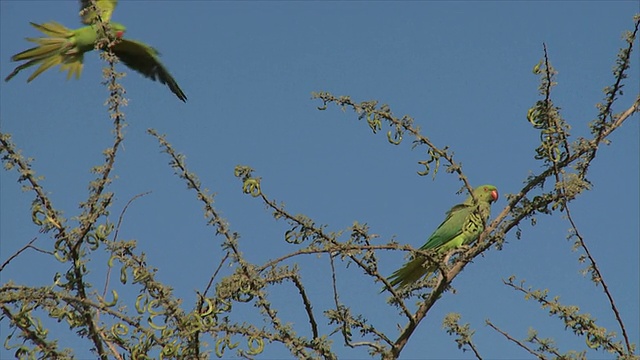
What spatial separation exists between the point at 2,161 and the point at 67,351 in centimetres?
64

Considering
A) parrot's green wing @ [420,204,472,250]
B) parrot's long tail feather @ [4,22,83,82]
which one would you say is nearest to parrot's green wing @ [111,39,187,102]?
parrot's long tail feather @ [4,22,83,82]

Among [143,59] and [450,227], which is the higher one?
[143,59]

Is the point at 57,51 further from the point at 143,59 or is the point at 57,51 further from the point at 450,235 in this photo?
the point at 450,235

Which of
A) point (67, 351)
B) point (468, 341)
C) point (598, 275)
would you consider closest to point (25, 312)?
point (67, 351)

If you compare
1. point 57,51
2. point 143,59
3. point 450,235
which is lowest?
point 450,235

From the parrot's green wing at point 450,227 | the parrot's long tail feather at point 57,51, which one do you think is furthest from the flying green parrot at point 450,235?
the parrot's long tail feather at point 57,51

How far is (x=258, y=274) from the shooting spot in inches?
120

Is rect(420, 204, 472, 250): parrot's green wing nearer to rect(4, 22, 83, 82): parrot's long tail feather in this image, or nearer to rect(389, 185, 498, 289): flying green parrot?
rect(389, 185, 498, 289): flying green parrot

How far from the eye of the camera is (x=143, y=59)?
8.45 m

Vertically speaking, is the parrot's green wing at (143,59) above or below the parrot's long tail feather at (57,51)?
above

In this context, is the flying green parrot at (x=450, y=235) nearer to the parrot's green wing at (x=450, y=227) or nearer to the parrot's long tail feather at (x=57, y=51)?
the parrot's green wing at (x=450, y=227)

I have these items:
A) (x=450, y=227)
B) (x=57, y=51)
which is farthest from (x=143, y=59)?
(x=450, y=227)

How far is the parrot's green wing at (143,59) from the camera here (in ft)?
27.2

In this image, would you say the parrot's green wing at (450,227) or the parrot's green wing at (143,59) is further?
the parrot's green wing at (143,59)
